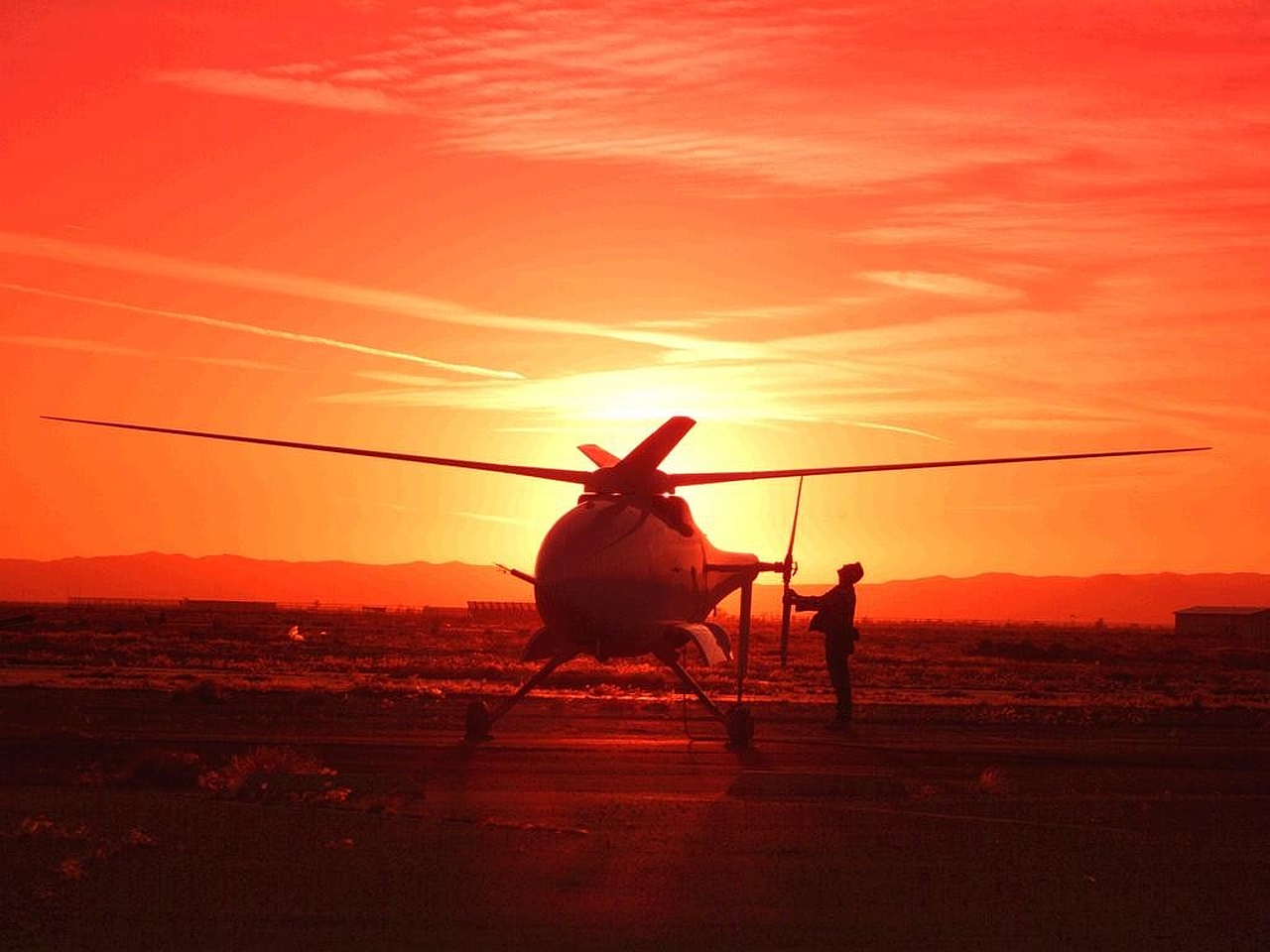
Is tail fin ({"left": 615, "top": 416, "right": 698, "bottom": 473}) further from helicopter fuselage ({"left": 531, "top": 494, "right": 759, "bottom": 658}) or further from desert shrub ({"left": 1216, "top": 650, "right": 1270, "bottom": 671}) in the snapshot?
desert shrub ({"left": 1216, "top": 650, "right": 1270, "bottom": 671})

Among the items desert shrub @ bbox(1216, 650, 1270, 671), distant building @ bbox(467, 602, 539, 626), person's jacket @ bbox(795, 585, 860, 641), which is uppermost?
person's jacket @ bbox(795, 585, 860, 641)

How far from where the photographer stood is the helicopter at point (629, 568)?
79.5ft

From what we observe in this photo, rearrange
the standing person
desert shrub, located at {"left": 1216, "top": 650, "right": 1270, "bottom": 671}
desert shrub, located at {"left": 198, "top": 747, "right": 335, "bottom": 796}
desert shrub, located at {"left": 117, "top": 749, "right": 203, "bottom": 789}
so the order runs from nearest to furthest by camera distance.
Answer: desert shrub, located at {"left": 198, "top": 747, "right": 335, "bottom": 796} → desert shrub, located at {"left": 117, "top": 749, "right": 203, "bottom": 789} → the standing person → desert shrub, located at {"left": 1216, "top": 650, "right": 1270, "bottom": 671}

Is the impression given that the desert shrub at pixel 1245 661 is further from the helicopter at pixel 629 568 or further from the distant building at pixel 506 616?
the distant building at pixel 506 616

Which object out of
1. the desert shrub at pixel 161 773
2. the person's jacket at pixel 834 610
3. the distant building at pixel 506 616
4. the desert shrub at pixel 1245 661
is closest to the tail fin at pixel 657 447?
the person's jacket at pixel 834 610

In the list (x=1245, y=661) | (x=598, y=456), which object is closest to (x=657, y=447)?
(x=598, y=456)

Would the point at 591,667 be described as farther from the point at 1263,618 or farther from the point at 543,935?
the point at 1263,618

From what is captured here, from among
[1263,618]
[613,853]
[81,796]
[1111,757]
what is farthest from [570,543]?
[1263,618]

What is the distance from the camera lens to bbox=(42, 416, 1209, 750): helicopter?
24219mm

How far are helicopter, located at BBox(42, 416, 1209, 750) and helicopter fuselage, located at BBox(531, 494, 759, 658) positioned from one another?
0.04 ft

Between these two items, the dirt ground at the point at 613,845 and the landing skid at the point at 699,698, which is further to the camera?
the landing skid at the point at 699,698

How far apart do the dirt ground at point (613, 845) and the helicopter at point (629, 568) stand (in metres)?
1.30

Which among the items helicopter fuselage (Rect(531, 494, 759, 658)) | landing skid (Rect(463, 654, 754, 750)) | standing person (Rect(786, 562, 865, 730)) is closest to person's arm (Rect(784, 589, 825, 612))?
standing person (Rect(786, 562, 865, 730))

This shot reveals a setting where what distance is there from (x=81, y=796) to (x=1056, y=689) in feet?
120
